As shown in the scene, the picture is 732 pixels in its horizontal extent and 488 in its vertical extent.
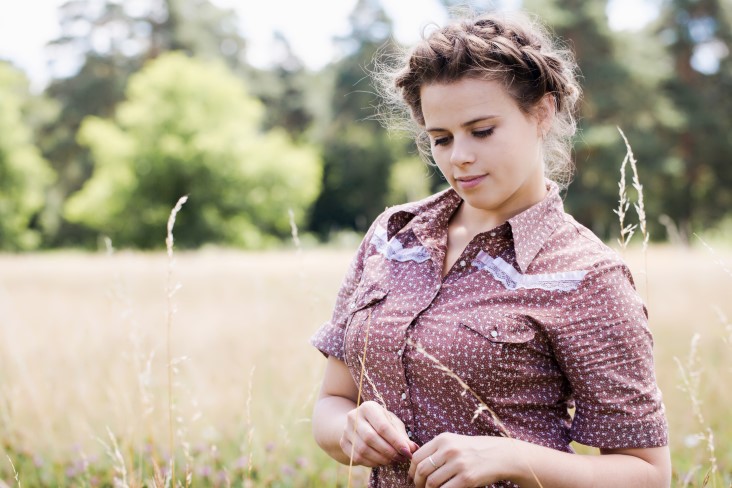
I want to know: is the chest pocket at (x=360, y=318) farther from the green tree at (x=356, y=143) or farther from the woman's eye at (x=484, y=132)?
the green tree at (x=356, y=143)

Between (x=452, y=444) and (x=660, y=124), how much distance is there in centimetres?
2895

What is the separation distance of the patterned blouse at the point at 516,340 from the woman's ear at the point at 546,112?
167 mm

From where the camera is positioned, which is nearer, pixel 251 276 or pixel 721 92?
pixel 251 276

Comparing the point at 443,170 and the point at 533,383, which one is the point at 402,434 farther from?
the point at 443,170

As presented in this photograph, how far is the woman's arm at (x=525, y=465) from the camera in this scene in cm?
128

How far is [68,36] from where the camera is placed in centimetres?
3234

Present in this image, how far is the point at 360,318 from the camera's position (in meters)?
1.58

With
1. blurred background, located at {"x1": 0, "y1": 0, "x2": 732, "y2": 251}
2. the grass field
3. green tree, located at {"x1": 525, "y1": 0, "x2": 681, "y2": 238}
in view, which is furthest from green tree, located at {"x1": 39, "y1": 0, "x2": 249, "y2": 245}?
the grass field

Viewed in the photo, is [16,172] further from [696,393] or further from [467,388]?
[467,388]

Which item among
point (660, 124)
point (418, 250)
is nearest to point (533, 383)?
point (418, 250)

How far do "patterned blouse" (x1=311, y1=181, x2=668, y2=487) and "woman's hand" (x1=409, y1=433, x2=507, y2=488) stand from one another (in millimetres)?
53

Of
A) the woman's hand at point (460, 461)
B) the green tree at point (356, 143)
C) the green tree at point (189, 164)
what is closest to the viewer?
the woman's hand at point (460, 461)

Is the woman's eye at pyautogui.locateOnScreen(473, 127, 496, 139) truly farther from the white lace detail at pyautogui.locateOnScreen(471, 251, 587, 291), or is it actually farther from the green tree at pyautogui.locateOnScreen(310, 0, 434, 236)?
the green tree at pyautogui.locateOnScreen(310, 0, 434, 236)

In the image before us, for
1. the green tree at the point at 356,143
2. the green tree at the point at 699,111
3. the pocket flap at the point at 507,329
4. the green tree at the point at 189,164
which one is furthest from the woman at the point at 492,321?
the green tree at the point at 189,164
